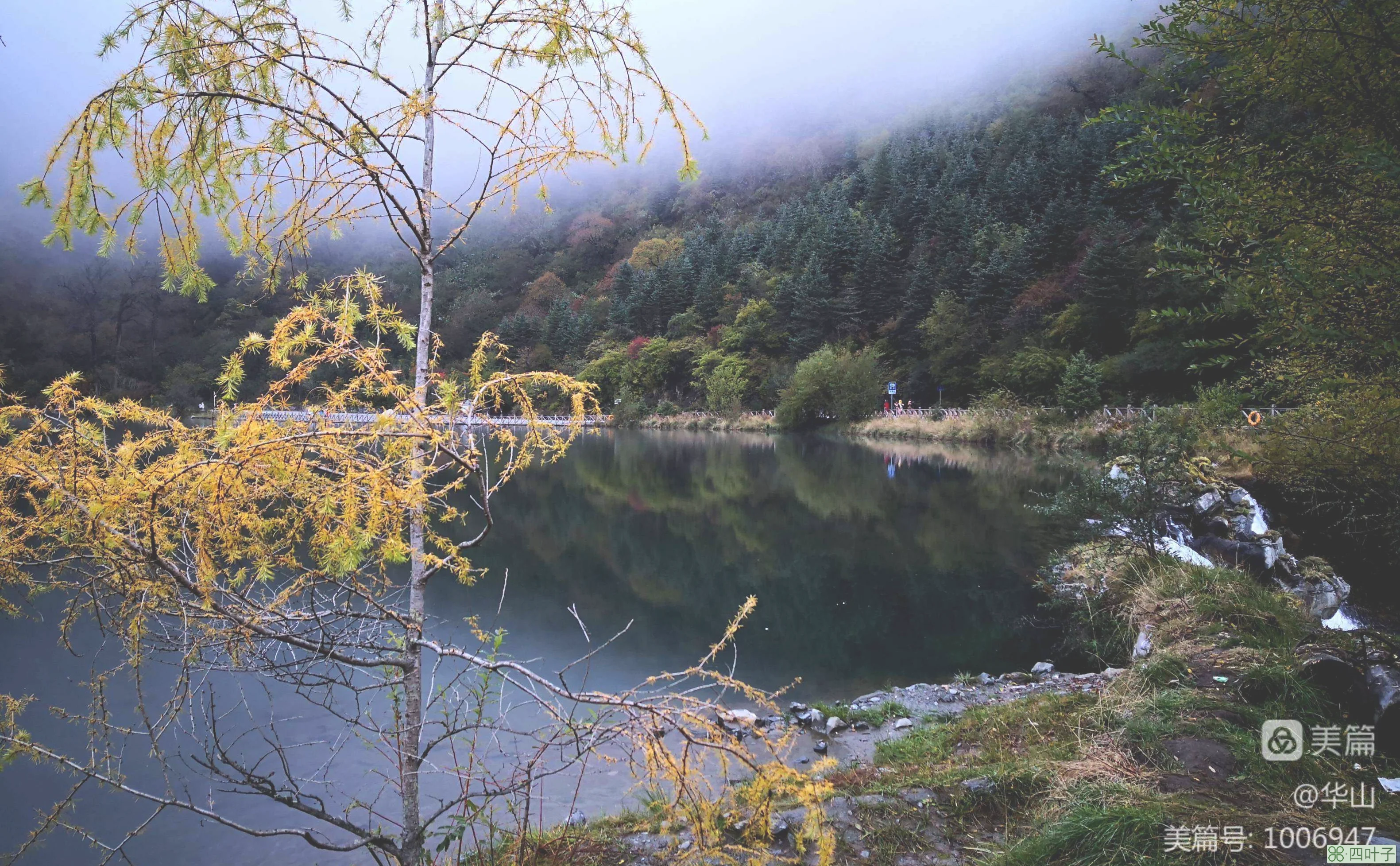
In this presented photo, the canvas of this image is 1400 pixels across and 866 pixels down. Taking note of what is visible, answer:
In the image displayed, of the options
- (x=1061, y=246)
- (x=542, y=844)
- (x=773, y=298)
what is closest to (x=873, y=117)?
(x=773, y=298)

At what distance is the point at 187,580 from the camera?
1.78 metres

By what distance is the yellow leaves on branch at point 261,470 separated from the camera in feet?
5.74

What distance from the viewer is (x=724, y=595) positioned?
34.5 feet

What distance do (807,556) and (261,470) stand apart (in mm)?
11402

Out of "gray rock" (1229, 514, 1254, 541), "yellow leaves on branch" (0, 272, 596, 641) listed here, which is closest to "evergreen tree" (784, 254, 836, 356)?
"gray rock" (1229, 514, 1254, 541)

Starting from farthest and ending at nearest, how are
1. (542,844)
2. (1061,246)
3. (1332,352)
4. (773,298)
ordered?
(773,298) < (1061,246) < (1332,352) < (542,844)

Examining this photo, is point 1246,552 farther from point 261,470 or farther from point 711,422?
point 711,422

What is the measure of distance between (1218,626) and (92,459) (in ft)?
24.1

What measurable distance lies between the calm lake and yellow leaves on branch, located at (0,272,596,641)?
103 cm

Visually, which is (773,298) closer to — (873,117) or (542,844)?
(542,844)

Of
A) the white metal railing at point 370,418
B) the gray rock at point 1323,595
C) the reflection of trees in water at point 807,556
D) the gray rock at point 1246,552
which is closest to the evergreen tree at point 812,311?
the reflection of trees in water at point 807,556

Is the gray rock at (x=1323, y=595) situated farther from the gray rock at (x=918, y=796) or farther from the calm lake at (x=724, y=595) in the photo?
the gray rock at (x=918, y=796)

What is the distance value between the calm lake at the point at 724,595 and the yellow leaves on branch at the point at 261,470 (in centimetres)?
103

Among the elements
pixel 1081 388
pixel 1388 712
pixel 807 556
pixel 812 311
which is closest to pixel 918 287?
pixel 812 311
